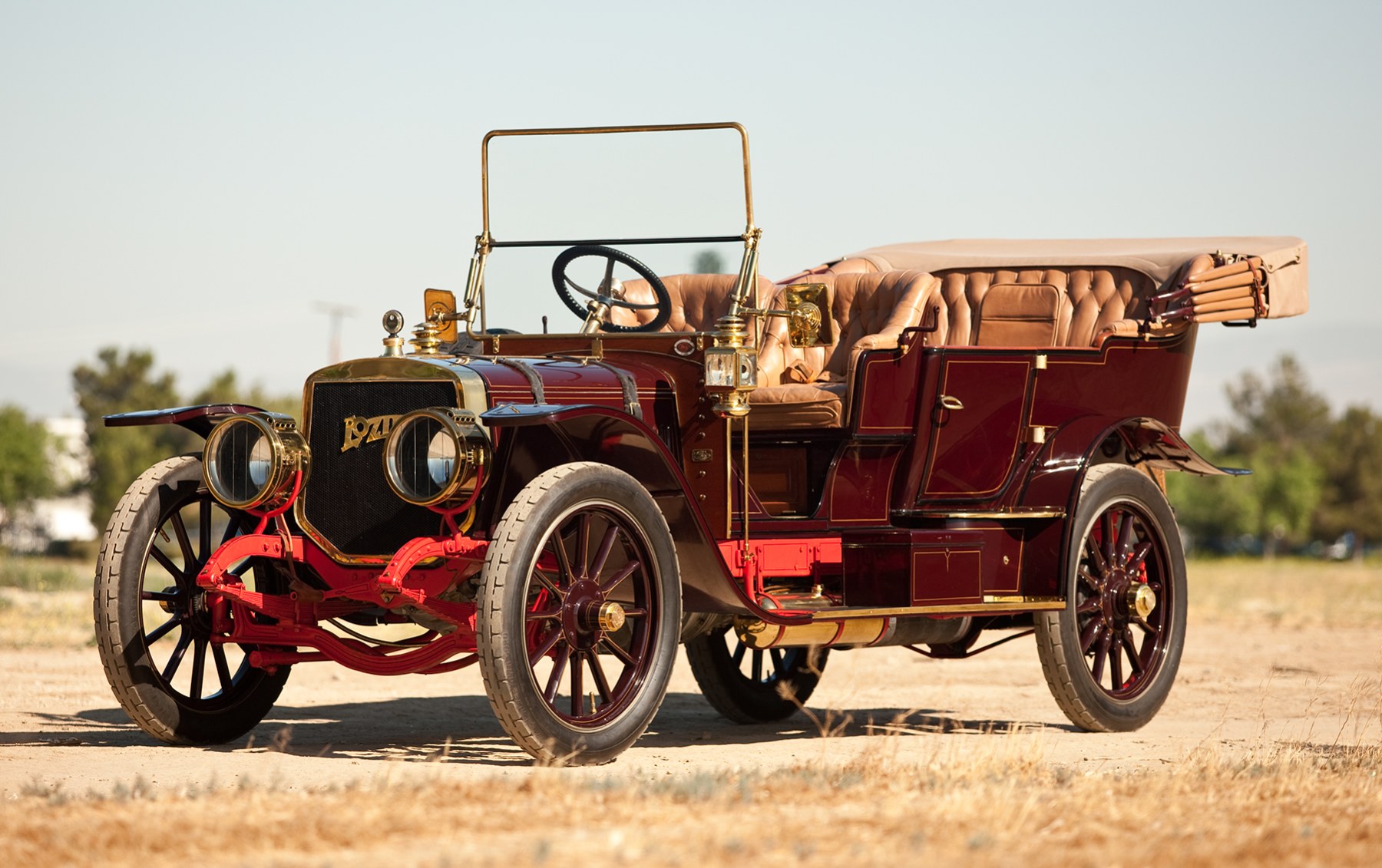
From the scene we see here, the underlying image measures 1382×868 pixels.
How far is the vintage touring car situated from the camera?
6527 mm

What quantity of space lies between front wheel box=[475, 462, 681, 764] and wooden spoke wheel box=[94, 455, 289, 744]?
140cm

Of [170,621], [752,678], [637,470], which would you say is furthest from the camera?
[752,678]

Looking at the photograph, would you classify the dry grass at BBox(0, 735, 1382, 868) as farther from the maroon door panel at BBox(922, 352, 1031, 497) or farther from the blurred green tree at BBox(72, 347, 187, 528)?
the blurred green tree at BBox(72, 347, 187, 528)

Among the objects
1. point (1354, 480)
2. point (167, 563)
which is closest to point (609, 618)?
point (167, 563)

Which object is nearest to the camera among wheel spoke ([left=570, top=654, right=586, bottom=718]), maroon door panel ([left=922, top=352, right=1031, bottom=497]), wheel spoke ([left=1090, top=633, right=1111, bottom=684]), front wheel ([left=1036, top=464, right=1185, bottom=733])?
wheel spoke ([left=570, top=654, right=586, bottom=718])

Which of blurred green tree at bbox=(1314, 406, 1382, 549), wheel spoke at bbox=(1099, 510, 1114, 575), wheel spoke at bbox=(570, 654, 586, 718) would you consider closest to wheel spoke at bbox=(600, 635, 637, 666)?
wheel spoke at bbox=(570, 654, 586, 718)

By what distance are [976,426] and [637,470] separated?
1.96m

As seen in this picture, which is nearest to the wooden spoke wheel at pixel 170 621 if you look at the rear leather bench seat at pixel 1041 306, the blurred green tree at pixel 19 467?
the rear leather bench seat at pixel 1041 306

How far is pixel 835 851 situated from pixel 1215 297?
206 inches

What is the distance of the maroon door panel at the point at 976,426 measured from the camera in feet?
26.5

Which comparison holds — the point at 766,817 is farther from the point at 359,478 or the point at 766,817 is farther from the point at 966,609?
the point at 966,609

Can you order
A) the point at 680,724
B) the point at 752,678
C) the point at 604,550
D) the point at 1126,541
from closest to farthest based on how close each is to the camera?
the point at 604,550
the point at 1126,541
the point at 680,724
the point at 752,678

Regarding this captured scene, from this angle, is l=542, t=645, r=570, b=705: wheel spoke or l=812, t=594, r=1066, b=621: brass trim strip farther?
l=812, t=594, r=1066, b=621: brass trim strip

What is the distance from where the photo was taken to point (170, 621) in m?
7.22
